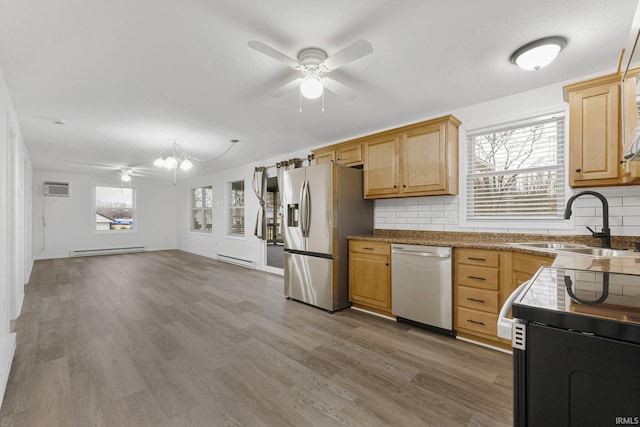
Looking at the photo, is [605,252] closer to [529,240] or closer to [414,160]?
[529,240]

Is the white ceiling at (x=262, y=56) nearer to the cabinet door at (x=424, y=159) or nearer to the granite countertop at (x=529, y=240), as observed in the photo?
the cabinet door at (x=424, y=159)

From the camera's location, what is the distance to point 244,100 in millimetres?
2967

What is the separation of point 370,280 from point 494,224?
1.48m

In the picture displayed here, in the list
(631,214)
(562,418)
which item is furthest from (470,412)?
(631,214)

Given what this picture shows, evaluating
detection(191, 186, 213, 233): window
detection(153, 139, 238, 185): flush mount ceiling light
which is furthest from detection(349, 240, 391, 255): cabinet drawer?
detection(191, 186, 213, 233): window

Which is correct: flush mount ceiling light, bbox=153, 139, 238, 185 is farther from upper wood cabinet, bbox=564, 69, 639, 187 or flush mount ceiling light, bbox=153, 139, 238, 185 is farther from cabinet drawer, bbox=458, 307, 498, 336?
upper wood cabinet, bbox=564, 69, 639, 187

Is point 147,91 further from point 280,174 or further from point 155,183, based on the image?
point 155,183

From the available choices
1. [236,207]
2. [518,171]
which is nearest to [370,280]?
[518,171]

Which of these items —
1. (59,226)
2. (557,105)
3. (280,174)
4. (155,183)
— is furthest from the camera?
(155,183)

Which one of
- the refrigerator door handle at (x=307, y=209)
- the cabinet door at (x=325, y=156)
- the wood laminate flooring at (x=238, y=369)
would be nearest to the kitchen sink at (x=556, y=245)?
the wood laminate flooring at (x=238, y=369)

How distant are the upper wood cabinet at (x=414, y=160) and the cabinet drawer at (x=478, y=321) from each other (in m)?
1.25

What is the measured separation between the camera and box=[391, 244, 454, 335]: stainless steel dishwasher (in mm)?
2738

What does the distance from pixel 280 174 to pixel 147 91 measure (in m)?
2.92

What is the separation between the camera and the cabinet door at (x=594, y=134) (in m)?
2.11
